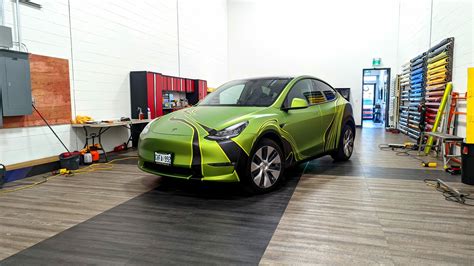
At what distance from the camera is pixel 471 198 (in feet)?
10.2

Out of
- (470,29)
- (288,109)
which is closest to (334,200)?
(288,109)

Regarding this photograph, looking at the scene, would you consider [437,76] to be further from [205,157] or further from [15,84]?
[15,84]

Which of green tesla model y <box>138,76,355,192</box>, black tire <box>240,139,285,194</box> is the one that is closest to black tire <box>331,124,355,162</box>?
green tesla model y <box>138,76,355,192</box>

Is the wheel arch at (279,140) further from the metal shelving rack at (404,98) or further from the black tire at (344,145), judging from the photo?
the metal shelving rack at (404,98)

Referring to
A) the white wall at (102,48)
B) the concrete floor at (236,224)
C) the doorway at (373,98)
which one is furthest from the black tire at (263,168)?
the doorway at (373,98)

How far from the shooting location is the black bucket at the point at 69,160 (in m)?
4.64

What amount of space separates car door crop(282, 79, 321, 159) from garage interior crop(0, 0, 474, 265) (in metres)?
0.13

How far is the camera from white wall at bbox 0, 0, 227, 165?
4.59 meters

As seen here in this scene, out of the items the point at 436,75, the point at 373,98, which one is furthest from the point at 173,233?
the point at 373,98

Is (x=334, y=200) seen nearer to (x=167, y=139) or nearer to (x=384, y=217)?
(x=384, y=217)

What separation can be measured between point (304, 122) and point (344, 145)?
1358 millimetres

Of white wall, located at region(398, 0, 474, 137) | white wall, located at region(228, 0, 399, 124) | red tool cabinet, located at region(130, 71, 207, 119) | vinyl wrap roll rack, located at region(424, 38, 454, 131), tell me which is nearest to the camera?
white wall, located at region(398, 0, 474, 137)

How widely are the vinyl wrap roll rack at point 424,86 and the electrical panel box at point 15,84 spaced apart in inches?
265

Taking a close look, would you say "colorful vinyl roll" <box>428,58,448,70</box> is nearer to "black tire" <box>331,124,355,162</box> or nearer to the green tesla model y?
"black tire" <box>331,124,355,162</box>
